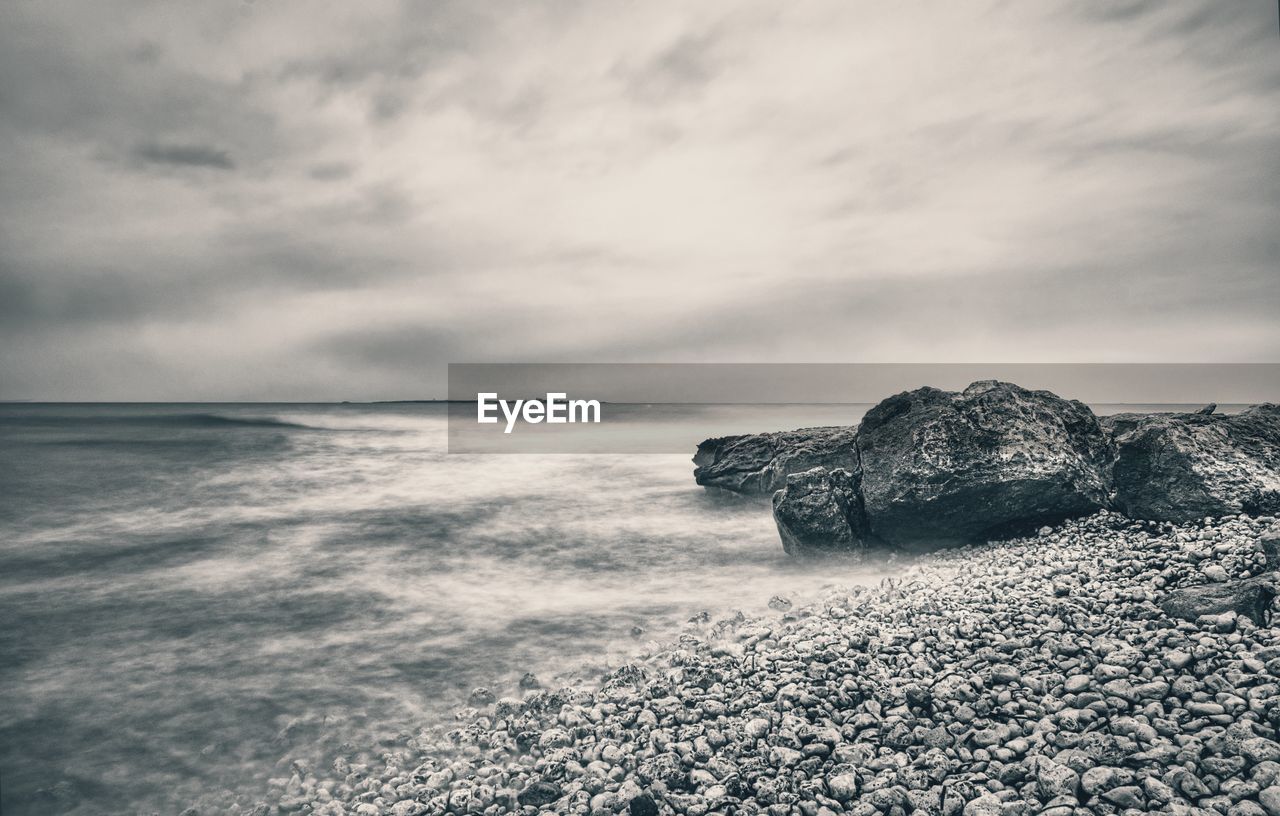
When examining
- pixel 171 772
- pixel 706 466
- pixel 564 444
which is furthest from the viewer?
pixel 564 444

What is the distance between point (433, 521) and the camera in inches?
679

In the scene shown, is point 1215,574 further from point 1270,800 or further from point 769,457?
point 769,457

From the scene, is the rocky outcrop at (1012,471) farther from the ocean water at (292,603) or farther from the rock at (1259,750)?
the rock at (1259,750)

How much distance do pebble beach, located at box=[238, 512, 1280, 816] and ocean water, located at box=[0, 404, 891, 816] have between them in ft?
2.97

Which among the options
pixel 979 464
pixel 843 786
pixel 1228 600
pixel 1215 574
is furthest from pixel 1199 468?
pixel 843 786

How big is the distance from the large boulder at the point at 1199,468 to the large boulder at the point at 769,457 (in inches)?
229

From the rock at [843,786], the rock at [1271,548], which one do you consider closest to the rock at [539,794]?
the rock at [843,786]

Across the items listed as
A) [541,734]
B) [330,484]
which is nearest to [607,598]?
[541,734]

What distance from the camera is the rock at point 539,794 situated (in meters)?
4.96

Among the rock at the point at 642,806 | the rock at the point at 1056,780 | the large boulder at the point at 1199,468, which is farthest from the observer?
the large boulder at the point at 1199,468

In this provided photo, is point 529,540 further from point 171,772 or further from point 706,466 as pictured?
point 171,772

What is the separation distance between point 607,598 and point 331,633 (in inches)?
147

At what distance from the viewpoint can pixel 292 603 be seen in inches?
432

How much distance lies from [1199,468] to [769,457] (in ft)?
36.7
